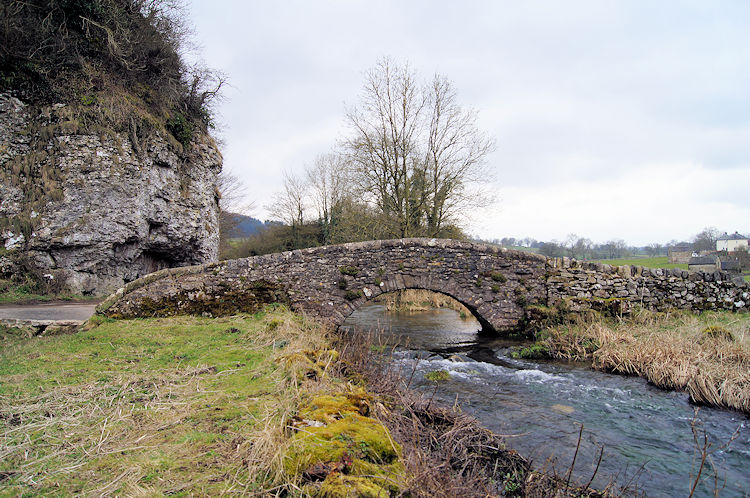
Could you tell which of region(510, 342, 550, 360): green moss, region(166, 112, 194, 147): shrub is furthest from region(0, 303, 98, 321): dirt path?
region(510, 342, 550, 360): green moss

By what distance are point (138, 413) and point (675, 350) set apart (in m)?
8.02

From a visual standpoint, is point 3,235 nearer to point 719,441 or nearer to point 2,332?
point 2,332

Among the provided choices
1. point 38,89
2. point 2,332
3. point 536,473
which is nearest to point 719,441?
point 536,473

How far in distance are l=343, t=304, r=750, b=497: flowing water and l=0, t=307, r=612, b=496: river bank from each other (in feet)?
1.81

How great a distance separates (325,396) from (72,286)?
1101 cm

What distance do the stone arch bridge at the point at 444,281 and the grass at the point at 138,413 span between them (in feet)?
10.1

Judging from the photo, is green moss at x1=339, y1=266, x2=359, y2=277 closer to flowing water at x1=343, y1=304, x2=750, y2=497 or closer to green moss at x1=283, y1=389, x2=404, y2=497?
flowing water at x1=343, y1=304, x2=750, y2=497

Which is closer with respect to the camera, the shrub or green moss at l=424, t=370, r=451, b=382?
green moss at l=424, t=370, r=451, b=382

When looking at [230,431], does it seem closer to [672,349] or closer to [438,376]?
[438,376]

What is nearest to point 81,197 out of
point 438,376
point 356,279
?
point 356,279

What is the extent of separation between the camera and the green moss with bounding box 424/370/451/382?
6.92 meters

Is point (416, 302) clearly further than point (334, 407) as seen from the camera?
Yes

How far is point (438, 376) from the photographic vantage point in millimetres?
7051

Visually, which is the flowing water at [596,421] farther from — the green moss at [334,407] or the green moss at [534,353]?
the green moss at [334,407]
